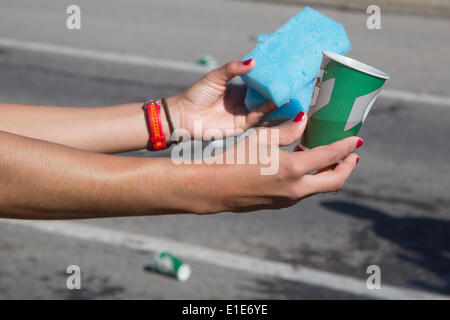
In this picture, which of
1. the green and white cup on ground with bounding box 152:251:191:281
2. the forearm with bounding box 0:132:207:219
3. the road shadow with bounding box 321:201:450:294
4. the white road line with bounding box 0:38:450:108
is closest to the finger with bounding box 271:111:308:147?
the forearm with bounding box 0:132:207:219

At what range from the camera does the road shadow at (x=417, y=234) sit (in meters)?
4.53

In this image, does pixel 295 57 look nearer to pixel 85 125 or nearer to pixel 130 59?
pixel 85 125

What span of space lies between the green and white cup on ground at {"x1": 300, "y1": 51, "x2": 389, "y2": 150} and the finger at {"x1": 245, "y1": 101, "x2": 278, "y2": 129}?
17.3 inches

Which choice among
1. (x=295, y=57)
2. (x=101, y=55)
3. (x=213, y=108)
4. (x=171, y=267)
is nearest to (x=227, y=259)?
(x=171, y=267)

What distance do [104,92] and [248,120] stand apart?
525 cm

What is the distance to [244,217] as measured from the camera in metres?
5.17

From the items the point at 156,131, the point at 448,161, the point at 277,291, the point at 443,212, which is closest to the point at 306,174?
the point at 156,131

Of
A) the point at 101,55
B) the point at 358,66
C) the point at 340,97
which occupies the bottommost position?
the point at 340,97

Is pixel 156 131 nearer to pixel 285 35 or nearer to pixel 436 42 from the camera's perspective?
pixel 285 35

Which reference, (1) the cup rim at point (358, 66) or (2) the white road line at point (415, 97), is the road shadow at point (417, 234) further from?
(2) the white road line at point (415, 97)

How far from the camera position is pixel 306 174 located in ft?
7.41

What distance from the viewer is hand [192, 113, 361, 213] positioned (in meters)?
2.16

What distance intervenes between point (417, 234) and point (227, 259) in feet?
5.31

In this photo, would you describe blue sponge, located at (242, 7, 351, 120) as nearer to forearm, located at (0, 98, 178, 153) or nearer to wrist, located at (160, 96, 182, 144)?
wrist, located at (160, 96, 182, 144)
